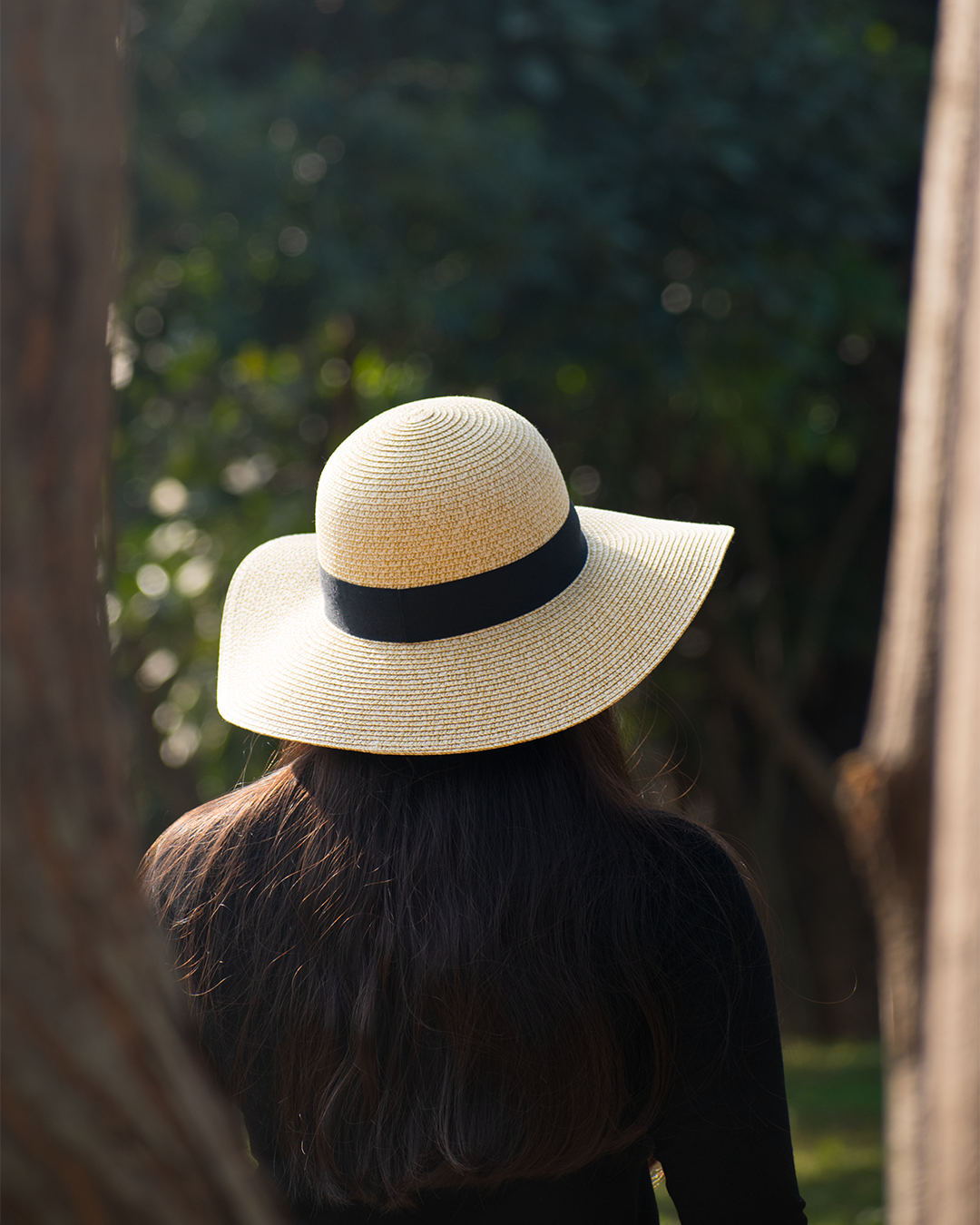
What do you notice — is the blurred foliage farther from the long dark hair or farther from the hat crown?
the long dark hair

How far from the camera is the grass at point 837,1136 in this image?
4.38 m

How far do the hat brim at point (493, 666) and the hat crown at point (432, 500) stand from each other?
3.8 inches

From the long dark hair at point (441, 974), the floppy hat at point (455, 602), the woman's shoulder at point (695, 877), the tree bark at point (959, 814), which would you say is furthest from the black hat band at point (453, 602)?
the tree bark at point (959, 814)

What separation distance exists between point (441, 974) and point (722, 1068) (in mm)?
343

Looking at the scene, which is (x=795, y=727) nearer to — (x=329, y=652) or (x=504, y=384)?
(x=504, y=384)

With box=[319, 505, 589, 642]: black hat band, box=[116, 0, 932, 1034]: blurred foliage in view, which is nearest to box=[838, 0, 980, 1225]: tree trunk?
box=[319, 505, 589, 642]: black hat band

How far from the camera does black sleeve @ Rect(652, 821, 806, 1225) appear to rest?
4.17 ft

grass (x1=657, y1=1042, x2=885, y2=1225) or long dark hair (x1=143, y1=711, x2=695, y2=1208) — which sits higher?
long dark hair (x1=143, y1=711, x2=695, y2=1208)

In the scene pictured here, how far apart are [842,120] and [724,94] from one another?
1.81ft

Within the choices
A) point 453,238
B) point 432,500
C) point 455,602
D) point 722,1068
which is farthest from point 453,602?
point 453,238

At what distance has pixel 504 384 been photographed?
4.81 metres

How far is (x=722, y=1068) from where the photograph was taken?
Answer: 4.18 feet

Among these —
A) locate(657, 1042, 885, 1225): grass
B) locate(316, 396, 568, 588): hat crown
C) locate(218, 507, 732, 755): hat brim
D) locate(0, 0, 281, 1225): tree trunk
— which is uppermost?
locate(0, 0, 281, 1225): tree trunk

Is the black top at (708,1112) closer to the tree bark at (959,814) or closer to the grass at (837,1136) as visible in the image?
the tree bark at (959,814)
